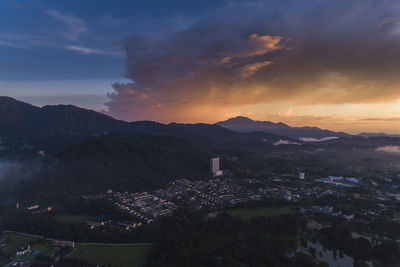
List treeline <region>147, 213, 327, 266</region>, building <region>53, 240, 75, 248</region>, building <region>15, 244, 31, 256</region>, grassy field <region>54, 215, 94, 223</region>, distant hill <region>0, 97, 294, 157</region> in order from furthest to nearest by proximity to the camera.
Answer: distant hill <region>0, 97, 294, 157</region> → grassy field <region>54, 215, 94, 223</region> → building <region>53, 240, 75, 248</region> → building <region>15, 244, 31, 256</region> → treeline <region>147, 213, 327, 266</region>

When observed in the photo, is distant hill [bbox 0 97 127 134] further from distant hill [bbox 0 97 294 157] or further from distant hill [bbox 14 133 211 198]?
distant hill [bbox 14 133 211 198]

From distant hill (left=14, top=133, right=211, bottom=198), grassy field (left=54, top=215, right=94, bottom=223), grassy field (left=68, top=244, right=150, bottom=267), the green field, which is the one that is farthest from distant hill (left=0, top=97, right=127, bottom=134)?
the green field

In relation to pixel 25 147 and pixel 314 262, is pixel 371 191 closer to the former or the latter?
pixel 314 262

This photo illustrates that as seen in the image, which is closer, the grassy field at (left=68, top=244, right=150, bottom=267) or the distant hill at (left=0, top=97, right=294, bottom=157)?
the grassy field at (left=68, top=244, right=150, bottom=267)

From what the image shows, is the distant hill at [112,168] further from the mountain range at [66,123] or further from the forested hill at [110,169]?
the mountain range at [66,123]

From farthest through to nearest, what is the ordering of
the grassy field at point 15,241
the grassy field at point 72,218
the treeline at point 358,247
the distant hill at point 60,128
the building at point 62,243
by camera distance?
the distant hill at point 60,128
the grassy field at point 72,218
the building at point 62,243
the grassy field at point 15,241
the treeline at point 358,247

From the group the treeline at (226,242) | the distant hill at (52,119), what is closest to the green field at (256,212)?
the treeline at (226,242)

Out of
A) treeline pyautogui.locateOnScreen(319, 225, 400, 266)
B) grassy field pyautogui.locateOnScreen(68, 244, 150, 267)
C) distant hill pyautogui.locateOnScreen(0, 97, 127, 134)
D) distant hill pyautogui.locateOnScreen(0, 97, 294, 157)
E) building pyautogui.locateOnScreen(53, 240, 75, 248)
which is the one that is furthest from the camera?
distant hill pyautogui.locateOnScreen(0, 97, 127, 134)
